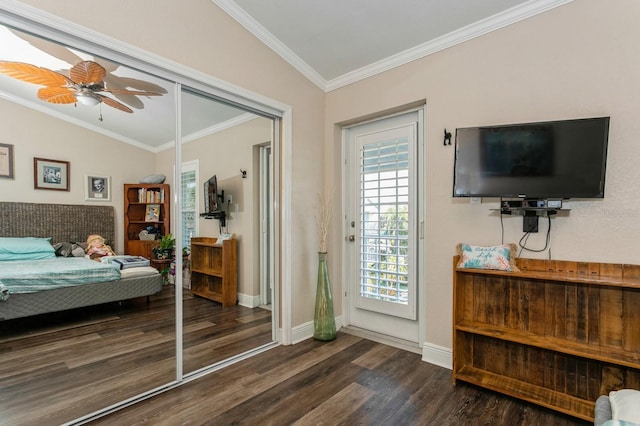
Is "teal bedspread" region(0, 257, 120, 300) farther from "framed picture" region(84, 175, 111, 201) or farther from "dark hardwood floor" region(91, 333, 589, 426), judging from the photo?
"dark hardwood floor" region(91, 333, 589, 426)

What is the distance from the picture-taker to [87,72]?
6.49ft

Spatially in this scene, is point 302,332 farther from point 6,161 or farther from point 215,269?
point 6,161

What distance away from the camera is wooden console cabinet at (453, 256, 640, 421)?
76.1 inches

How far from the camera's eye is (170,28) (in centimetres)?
226

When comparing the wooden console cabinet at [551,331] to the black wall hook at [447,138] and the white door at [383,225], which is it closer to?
the white door at [383,225]

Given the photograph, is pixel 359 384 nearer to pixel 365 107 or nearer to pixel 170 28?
pixel 365 107

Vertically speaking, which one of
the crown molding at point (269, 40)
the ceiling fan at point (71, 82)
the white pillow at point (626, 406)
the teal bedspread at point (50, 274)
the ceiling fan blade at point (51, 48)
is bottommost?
the white pillow at point (626, 406)

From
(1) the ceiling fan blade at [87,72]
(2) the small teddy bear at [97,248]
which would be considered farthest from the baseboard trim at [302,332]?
(1) the ceiling fan blade at [87,72]

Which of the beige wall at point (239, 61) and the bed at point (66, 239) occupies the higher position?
the beige wall at point (239, 61)

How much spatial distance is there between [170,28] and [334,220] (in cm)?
212

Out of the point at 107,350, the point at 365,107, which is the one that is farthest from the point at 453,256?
the point at 107,350

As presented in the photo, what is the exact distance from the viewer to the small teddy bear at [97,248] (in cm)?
209

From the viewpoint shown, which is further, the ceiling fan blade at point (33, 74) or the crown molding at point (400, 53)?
the crown molding at point (400, 53)

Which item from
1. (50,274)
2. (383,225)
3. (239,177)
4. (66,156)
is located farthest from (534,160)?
(50,274)
